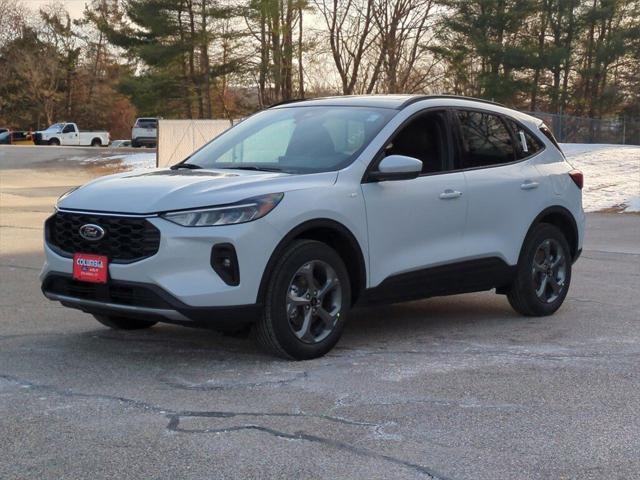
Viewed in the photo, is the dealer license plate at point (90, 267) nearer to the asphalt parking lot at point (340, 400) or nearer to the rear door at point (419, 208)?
the asphalt parking lot at point (340, 400)

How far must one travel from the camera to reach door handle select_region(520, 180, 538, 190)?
24.9 feet

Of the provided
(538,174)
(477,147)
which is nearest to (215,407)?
(477,147)

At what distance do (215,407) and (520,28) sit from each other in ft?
168

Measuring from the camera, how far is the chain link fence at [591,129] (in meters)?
43.2

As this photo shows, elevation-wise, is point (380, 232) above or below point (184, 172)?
below

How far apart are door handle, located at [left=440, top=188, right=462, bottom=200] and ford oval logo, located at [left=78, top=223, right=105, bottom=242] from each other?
2491mm

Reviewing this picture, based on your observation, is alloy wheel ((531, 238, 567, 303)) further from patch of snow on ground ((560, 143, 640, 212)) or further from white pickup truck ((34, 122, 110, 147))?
white pickup truck ((34, 122, 110, 147))

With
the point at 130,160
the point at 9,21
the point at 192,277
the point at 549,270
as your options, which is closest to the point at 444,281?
the point at 549,270

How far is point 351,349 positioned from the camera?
6508 mm

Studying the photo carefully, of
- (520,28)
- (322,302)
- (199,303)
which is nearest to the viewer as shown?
(199,303)

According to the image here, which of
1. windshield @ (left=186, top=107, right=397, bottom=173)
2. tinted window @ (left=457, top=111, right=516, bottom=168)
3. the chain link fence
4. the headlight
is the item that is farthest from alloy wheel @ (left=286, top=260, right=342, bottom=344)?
the chain link fence

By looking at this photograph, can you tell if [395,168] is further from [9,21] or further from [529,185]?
[9,21]

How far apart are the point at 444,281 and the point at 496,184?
98cm

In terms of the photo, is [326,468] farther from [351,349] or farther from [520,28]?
[520,28]
